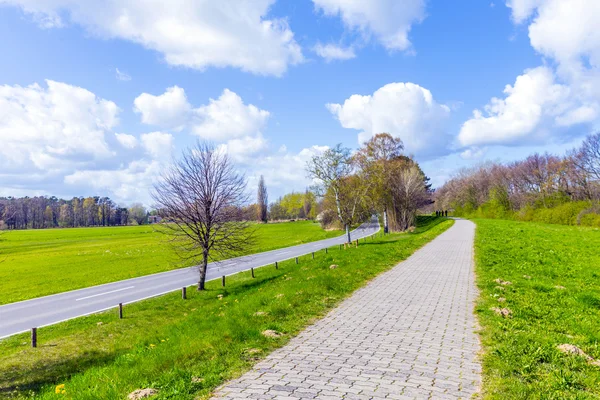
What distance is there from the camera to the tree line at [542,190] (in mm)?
44156

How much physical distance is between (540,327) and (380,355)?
3673mm

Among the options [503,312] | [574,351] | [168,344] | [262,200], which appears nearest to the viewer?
[574,351]

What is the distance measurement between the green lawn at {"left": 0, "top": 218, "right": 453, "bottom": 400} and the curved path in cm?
51

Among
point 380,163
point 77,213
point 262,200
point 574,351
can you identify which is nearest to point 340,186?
point 380,163

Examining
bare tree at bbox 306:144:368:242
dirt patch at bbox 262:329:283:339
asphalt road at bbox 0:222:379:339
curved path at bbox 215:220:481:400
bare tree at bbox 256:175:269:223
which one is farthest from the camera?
bare tree at bbox 256:175:269:223

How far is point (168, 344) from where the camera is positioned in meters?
7.79

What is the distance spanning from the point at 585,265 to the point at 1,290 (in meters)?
33.4

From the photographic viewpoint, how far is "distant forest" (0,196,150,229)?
130m

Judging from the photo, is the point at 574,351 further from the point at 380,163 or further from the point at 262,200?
the point at 262,200

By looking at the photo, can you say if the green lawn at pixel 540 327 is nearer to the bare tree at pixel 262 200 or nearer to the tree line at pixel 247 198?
the tree line at pixel 247 198

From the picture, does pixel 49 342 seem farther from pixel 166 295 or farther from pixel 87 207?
pixel 87 207

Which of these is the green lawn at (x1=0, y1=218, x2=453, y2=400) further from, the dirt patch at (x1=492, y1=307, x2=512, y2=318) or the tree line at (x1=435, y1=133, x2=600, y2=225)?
the tree line at (x1=435, y1=133, x2=600, y2=225)

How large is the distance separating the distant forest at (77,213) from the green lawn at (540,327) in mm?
132769

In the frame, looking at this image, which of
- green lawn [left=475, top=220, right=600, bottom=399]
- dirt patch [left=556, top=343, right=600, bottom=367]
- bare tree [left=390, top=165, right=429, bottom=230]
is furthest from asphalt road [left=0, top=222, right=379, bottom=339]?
bare tree [left=390, top=165, right=429, bottom=230]
